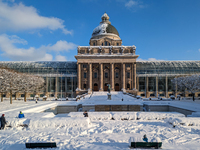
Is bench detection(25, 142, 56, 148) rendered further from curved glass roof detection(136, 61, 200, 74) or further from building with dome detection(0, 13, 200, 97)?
curved glass roof detection(136, 61, 200, 74)

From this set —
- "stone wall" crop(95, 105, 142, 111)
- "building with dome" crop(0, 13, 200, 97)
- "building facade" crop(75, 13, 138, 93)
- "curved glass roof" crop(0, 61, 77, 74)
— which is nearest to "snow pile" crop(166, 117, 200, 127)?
"stone wall" crop(95, 105, 142, 111)

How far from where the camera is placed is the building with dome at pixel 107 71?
6150 cm

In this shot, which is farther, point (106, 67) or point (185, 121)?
point (106, 67)

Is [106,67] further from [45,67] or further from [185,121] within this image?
[185,121]

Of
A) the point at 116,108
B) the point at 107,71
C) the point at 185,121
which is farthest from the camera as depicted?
the point at 107,71

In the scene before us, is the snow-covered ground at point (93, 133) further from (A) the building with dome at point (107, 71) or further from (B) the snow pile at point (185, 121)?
(A) the building with dome at point (107, 71)

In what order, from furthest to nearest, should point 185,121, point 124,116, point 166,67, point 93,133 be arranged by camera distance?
point 166,67, point 124,116, point 185,121, point 93,133

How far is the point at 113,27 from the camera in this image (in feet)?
240

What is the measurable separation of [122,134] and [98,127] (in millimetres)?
2786

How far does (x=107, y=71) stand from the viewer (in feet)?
210

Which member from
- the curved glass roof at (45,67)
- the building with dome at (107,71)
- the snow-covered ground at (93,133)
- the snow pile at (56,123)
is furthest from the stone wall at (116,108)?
the curved glass roof at (45,67)

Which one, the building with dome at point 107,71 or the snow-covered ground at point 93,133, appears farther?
the building with dome at point 107,71

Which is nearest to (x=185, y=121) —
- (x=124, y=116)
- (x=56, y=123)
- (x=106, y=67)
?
(x=124, y=116)

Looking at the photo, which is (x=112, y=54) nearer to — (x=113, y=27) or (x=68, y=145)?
(x=113, y=27)
